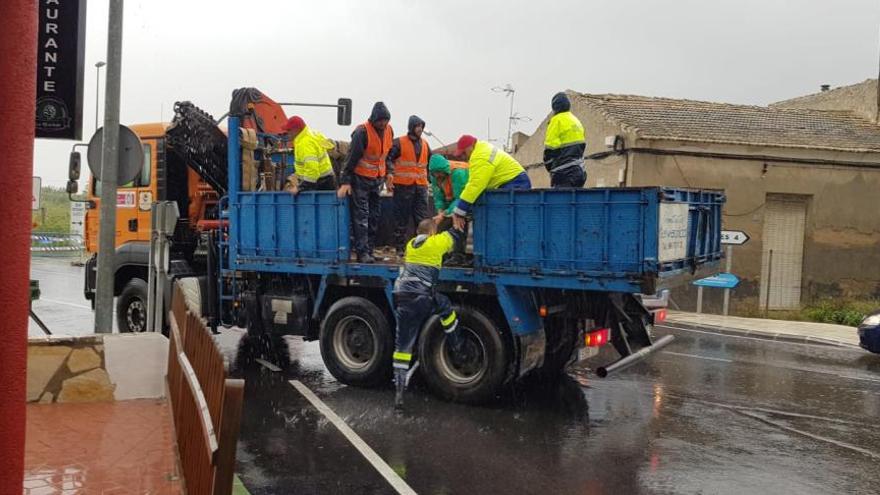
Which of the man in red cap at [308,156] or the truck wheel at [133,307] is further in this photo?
the truck wheel at [133,307]

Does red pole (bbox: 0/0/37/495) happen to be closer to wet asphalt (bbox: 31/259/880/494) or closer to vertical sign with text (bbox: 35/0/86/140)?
wet asphalt (bbox: 31/259/880/494)

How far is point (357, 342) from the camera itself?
26.5 ft

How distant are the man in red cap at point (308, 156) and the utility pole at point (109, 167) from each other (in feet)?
6.32

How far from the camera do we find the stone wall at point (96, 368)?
6020 millimetres

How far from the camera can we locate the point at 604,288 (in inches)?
248

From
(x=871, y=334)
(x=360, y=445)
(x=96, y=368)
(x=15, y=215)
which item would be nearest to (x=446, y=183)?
(x=360, y=445)

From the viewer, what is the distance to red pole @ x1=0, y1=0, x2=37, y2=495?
6.01 feet

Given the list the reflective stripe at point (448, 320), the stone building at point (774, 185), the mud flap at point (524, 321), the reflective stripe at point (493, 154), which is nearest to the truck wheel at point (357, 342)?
the reflective stripe at point (448, 320)

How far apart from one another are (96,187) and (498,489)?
781 centimetres

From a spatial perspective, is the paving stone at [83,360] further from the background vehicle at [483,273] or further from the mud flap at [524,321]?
the mud flap at [524,321]

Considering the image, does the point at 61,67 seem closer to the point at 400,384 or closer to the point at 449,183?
the point at 449,183

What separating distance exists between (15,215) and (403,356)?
215 inches

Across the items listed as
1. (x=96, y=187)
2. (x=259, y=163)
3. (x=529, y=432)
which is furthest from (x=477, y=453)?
(x=96, y=187)

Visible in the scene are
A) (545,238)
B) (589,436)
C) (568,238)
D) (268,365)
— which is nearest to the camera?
(589,436)
